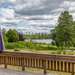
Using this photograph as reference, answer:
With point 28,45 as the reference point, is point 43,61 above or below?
above

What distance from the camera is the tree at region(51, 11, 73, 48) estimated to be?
21047 millimetres

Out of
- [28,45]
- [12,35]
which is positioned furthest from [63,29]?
[12,35]

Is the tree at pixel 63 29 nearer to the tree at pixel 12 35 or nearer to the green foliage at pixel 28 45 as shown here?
the green foliage at pixel 28 45

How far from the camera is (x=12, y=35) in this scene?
15.8 meters

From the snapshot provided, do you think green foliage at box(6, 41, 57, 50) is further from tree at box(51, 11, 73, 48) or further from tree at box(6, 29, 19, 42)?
tree at box(51, 11, 73, 48)

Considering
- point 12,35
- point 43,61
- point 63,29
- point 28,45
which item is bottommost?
point 28,45

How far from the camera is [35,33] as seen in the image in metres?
13.3

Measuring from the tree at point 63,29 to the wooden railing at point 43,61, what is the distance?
561 inches

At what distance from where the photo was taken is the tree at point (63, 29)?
21047 millimetres

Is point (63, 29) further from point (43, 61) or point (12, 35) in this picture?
point (43, 61)

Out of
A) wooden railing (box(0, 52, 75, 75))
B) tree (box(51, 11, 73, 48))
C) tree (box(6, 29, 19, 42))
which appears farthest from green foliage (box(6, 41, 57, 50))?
wooden railing (box(0, 52, 75, 75))

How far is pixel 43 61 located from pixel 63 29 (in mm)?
15772

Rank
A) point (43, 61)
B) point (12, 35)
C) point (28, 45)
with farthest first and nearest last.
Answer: point (28, 45) < point (12, 35) < point (43, 61)

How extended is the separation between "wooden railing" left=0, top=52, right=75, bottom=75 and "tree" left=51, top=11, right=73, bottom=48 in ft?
46.7
